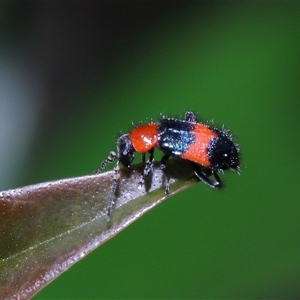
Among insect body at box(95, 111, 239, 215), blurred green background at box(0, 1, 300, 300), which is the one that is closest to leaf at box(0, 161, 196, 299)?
insect body at box(95, 111, 239, 215)

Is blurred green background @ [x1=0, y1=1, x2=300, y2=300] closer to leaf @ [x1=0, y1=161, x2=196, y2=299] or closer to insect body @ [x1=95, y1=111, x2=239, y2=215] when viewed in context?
→ insect body @ [x1=95, y1=111, x2=239, y2=215]

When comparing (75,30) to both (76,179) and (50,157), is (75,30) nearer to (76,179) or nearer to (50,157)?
(50,157)

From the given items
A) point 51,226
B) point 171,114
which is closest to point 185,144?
point 171,114

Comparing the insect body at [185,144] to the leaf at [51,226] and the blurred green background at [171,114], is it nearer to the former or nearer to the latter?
the blurred green background at [171,114]

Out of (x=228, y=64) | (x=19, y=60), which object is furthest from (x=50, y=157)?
(x=19, y=60)

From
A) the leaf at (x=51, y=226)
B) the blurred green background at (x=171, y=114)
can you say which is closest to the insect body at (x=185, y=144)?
the blurred green background at (x=171, y=114)
